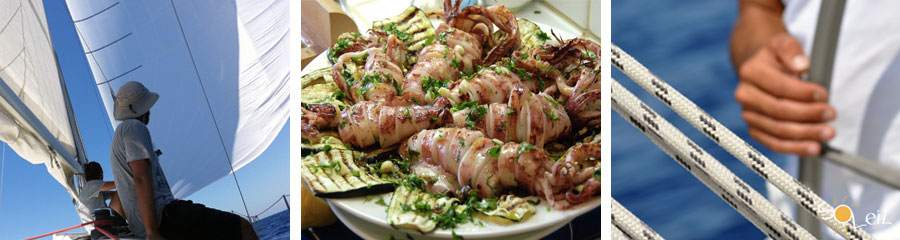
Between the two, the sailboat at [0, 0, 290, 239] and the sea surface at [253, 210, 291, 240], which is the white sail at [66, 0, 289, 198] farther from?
the sea surface at [253, 210, 291, 240]

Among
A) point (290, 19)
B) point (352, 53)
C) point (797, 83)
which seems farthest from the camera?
point (352, 53)

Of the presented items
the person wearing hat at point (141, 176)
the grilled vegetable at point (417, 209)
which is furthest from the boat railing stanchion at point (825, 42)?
the person wearing hat at point (141, 176)

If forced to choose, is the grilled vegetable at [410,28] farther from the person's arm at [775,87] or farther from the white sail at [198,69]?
the person's arm at [775,87]

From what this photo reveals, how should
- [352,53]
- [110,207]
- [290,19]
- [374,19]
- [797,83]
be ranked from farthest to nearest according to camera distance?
1. [374,19]
2. [352,53]
3. [290,19]
4. [110,207]
5. [797,83]

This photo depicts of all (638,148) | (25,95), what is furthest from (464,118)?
(25,95)

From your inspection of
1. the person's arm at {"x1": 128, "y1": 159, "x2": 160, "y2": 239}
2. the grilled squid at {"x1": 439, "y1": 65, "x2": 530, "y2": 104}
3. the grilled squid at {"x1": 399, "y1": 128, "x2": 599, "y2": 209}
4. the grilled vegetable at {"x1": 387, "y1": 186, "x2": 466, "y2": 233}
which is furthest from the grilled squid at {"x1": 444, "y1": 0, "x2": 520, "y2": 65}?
the person's arm at {"x1": 128, "y1": 159, "x2": 160, "y2": 239}

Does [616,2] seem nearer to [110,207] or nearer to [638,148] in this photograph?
[638,148]
